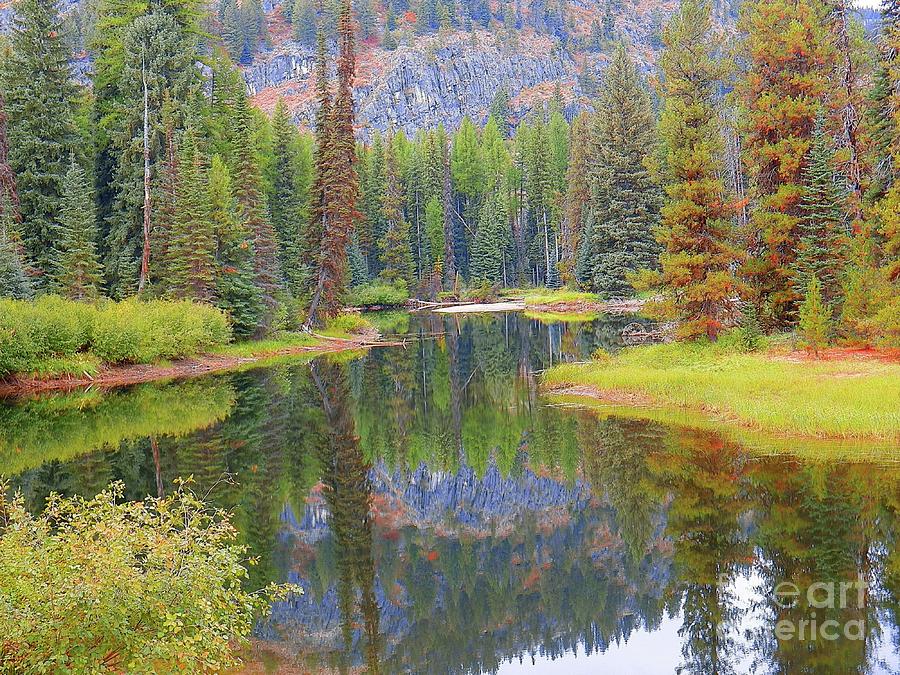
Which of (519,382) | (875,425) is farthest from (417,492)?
(519,382)

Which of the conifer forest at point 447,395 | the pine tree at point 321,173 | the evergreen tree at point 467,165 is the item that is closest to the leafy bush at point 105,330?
the conifer forest at point 447,395

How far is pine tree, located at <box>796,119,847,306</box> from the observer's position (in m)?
27.1

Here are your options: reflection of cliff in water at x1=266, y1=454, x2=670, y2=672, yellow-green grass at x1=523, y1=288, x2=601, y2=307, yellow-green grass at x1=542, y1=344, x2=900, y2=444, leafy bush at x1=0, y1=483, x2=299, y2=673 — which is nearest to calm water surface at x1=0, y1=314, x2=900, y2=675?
reflection of cliff in water at x1=266, y1=454, x2=670, y2=672

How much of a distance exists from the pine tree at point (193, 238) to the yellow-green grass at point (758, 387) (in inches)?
780

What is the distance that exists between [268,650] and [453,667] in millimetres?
2400

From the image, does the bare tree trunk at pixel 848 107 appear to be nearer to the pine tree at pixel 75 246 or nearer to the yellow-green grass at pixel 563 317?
the yellow-green grass at pixel 563 317

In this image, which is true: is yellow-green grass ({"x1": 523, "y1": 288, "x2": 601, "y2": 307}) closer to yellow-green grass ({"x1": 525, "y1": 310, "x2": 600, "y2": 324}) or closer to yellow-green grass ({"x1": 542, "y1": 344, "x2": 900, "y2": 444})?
yellow-green grass ({"x1": 525, "y1": 310, "x2": 600, "y2": 324})

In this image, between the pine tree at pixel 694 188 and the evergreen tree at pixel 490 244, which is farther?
the evergreen tree at pixel 490 244

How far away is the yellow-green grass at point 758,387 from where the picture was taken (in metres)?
17.5

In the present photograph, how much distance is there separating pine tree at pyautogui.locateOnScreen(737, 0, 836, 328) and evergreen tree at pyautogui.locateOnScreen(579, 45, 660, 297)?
31878 millimetres

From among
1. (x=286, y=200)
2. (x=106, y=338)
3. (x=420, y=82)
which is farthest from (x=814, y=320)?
(x=420, y=82)

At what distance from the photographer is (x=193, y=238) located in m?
38.1

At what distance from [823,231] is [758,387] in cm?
1014

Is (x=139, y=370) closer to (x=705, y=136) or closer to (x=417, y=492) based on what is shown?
(x=417, y=492)
